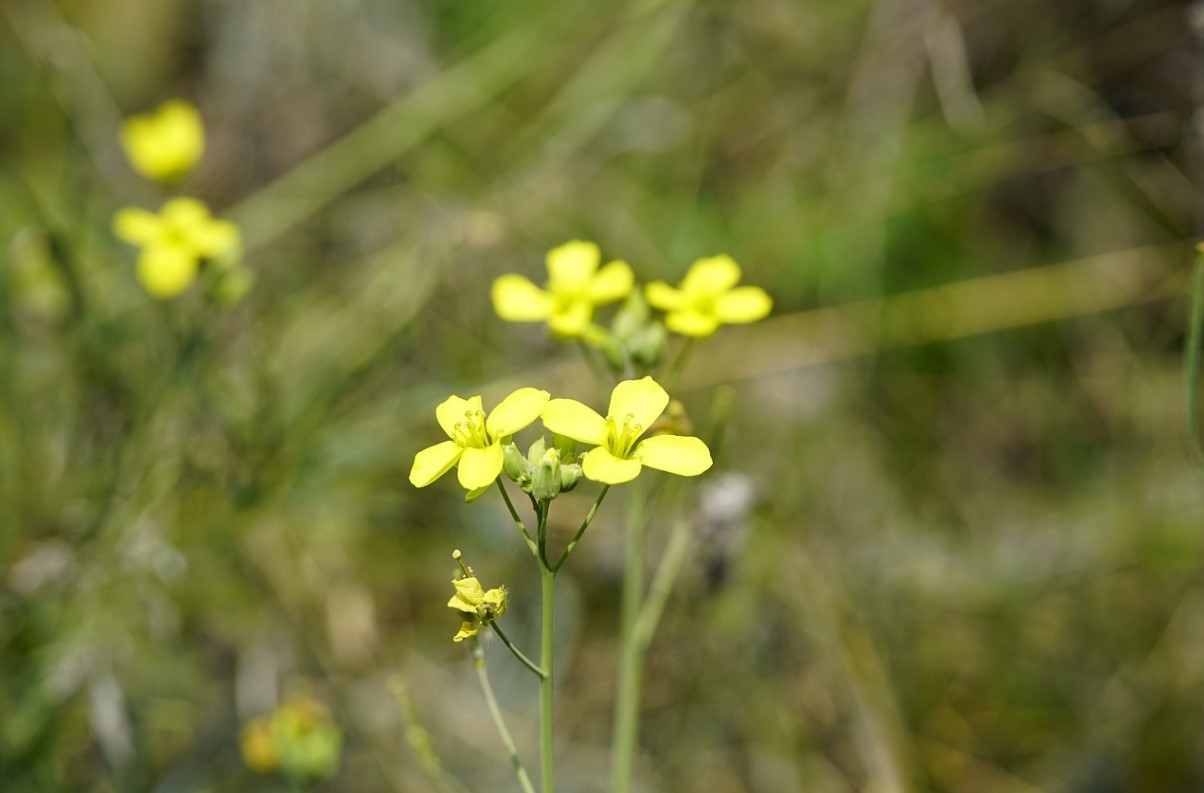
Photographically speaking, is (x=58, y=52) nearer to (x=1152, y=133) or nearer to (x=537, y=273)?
(x=537, y=273)

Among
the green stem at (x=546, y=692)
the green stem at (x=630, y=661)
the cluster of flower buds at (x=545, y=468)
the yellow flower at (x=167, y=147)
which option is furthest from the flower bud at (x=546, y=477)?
the yellow flower at (x=167, y=147)

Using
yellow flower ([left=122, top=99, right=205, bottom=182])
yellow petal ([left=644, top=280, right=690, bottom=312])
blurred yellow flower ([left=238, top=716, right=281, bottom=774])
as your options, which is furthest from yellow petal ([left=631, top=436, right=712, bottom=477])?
yellow flower ([left=122, top=99, right=205, bottom=182])

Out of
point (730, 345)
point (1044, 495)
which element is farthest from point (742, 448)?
point (1044, 495)

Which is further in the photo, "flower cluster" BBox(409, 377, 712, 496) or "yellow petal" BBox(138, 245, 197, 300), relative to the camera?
"yellow petal" BBox(138, 245, 197, 300)

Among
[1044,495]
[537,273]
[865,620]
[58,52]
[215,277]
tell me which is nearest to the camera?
[215,277]

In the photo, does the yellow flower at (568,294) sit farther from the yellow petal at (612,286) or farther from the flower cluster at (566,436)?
the flower cluster at (566,436)

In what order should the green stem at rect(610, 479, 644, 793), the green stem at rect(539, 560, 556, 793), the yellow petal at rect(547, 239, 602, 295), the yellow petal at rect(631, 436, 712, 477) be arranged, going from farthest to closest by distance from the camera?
1. the yellow petal at rect(547, 239, 602, 295)
2. the green stem at rect(610, 479, 644, 793)
3. the yellow petal at rect(631, 436, 712, 477)
4. the green stem at rect(539, 560, 556, 793)

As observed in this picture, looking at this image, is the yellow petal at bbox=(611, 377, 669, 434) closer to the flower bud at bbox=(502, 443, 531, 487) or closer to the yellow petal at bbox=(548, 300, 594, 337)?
the flower bud at bbox=(502, 443, 531, 487)
